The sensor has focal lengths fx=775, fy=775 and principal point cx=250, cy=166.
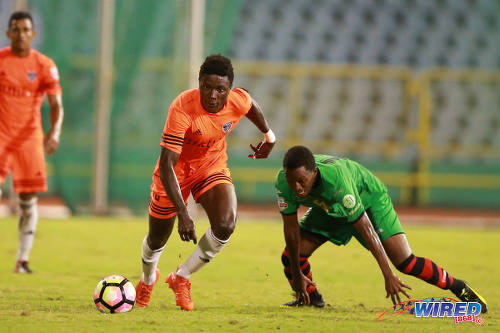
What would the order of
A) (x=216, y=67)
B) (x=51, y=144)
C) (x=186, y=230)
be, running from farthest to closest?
(x=51, y=144)
(x=216, y=67)
(x=186, y=230)

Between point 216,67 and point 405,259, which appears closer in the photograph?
point 216,67

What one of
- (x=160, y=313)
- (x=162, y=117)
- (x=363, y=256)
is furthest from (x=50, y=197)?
(x=160, y=313)

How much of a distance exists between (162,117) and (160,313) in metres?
7.53

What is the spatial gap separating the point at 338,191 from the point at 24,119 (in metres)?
3.58

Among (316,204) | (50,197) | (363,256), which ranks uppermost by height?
(316,204)

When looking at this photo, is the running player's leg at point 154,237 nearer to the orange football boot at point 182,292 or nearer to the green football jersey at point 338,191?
the orange football boot at point 182,292

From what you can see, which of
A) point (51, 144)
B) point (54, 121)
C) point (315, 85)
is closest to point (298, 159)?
point (51, 144)

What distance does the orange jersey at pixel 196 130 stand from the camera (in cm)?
525

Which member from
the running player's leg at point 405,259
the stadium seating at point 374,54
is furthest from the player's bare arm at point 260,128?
the stadium seating at point 374,54

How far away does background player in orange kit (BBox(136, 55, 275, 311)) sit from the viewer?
522 cm

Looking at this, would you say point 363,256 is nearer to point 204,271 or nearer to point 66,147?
point 204,271

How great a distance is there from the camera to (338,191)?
5.19 m

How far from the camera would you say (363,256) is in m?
9.38

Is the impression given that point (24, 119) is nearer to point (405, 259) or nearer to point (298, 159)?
point (298, 159)
